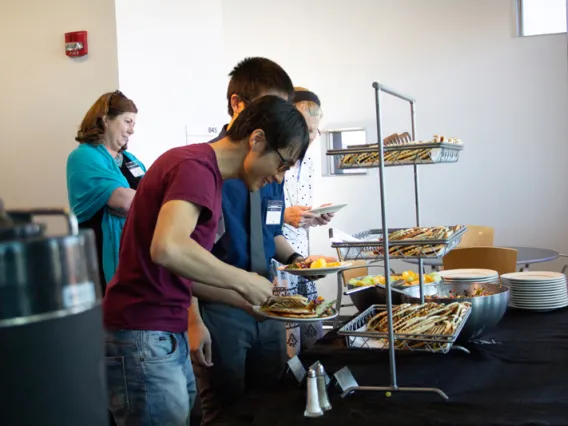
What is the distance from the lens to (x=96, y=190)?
246 centimetres

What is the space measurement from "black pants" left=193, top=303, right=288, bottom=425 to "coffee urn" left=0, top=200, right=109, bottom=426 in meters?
1.43

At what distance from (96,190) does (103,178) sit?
0.18 feet

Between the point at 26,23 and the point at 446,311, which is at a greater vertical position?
the point at 26,23

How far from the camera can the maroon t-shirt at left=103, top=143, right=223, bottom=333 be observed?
1250mm

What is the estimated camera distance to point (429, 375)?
146 centimetres

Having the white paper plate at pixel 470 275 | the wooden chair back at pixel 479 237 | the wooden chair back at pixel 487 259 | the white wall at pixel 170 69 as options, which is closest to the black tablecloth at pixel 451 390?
the white paper plate at pixel 470 275

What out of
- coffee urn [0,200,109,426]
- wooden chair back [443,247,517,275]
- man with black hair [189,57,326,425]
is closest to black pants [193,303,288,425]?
man with black hair [189,57,326,425]

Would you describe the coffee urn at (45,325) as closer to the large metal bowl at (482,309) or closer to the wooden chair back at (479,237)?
the large metal bowl at (482,309)

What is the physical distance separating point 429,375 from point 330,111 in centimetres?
410

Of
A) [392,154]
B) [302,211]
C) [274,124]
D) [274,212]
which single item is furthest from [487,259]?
[274,124]

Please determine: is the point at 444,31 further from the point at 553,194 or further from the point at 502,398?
the point at 502,398

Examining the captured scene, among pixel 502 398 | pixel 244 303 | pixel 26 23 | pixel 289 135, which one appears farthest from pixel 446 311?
pixel 26 23

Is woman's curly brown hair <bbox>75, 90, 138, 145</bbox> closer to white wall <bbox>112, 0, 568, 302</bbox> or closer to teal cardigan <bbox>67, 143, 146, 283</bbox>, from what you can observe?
teal cardigan <bbox>67, 143, 146, 283</bbox>

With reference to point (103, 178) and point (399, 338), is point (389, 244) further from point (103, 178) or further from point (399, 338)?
point (103, 178)
